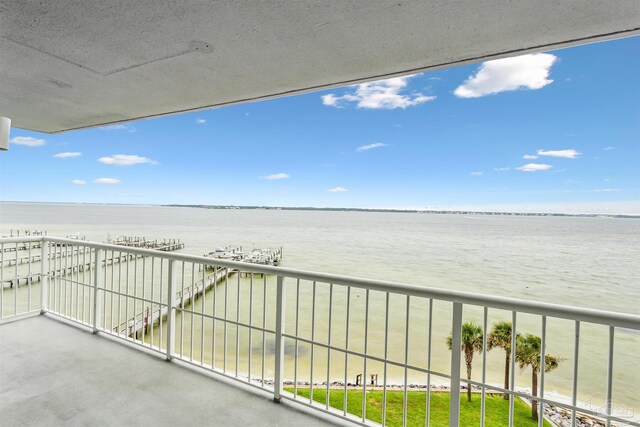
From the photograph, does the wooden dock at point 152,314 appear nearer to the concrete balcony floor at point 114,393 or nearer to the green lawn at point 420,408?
the concrete balcony floor at point 114,393

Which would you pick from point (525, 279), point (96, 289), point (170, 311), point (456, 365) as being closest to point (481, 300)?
point (456, 365)

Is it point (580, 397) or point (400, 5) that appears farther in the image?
point (580, 397)

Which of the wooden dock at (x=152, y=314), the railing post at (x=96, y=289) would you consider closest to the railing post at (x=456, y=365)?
the wooden dock at (x=152, y=314)

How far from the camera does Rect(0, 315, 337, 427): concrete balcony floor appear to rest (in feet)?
6.09

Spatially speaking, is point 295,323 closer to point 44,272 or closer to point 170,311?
point 170,311

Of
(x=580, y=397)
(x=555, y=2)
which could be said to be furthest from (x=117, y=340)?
(x=580, y=397)

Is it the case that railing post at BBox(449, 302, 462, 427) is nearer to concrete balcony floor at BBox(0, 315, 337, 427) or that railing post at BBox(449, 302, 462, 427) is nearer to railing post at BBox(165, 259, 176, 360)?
concrete balcony floor at BBox(0, 315, 337, 427)

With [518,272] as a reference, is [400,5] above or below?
above

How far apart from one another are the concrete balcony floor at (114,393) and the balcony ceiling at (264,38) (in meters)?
2.13

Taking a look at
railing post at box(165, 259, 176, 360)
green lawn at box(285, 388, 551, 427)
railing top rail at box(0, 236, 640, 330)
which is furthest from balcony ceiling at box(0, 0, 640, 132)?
green lawn at box(285, 388, 551, 427)

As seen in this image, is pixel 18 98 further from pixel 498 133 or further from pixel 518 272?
pixel 498 133

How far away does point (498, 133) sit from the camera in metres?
33.6

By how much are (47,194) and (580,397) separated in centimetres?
3710

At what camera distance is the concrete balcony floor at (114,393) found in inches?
73.0
